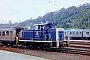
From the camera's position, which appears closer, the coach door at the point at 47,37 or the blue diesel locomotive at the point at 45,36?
the blue diesel locomotive at the point at 45,36

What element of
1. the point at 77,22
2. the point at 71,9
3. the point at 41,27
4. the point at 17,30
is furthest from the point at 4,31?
the point at 71,9

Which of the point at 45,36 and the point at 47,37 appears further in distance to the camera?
the point at 45,36

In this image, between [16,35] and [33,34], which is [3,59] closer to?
[33,34]

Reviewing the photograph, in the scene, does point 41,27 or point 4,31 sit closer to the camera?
point 41,27

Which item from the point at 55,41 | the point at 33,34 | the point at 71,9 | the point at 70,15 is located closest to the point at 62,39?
the point at 55,41

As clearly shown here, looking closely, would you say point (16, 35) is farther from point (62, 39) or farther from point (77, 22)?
point (77, 22)

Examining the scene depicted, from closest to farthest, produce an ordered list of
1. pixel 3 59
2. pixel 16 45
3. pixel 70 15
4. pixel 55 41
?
pixel 3 59, pixel 55 41, pixel 16 45, pixel 70 15

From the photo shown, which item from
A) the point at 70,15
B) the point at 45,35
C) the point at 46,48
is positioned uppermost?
the point at 70,15

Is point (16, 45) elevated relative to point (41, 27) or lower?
lower

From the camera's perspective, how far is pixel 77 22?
6856cm

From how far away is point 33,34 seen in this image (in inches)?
892

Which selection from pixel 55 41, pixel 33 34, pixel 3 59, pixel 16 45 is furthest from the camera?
pixel 16 45

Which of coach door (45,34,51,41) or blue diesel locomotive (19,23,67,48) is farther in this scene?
coach door (45,34,51,41)

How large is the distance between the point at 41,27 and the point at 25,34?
2876 millimetres
